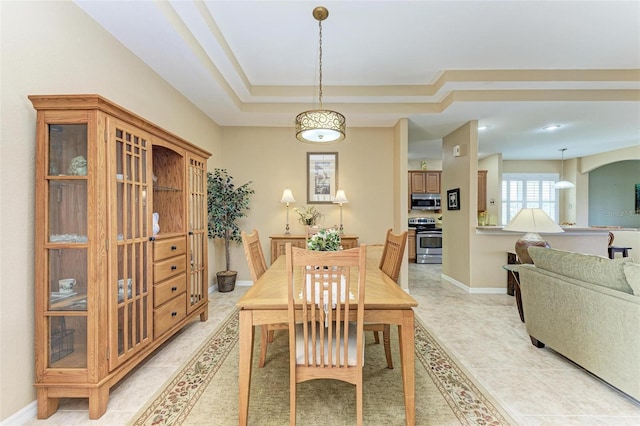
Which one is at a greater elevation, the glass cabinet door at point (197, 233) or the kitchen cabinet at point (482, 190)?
the kitchen cabinet at point (482, 190)

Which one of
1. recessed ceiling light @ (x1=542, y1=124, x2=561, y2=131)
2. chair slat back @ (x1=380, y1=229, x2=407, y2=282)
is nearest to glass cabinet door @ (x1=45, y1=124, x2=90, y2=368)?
chair slat back @ (x1=380, y1=229, x2=407, y2=282)

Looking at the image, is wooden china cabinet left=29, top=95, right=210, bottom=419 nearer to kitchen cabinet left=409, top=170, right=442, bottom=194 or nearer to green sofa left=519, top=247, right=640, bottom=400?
green sofa left=519, top=247, right=640, bottom=400

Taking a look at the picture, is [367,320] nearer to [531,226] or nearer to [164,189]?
[164,189]

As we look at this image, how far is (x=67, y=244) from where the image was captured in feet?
5.28

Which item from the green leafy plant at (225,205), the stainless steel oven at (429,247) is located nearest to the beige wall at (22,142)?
the green leafy plant at (225,205)

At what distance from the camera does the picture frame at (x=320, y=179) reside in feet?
15.1

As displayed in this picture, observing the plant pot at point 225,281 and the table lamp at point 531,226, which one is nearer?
the table lamp at point 531,226

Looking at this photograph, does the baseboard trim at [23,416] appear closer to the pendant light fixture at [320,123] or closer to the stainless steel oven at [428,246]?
the pendant light fixture at [320,123]

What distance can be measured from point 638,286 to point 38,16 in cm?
408

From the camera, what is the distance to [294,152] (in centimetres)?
461

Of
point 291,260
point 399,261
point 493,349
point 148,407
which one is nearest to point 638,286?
point 493,349

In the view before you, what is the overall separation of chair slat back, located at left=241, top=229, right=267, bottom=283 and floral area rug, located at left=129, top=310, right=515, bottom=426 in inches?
29.6

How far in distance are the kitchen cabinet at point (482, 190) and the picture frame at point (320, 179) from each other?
14.6ft

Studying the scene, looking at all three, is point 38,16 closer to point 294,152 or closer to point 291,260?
point 291,260
